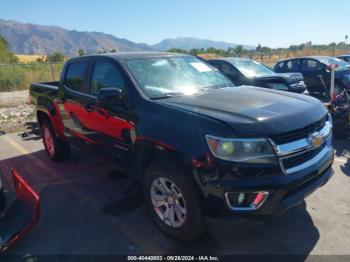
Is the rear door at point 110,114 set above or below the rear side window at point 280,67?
above

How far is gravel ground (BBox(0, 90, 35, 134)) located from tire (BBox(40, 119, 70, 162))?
337 centimetres

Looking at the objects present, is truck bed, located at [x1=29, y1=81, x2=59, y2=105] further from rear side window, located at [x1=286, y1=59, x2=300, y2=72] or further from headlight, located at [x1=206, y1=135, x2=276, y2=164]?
rear side window, located at [x1=286, y1=59, x2=300, y2=72]

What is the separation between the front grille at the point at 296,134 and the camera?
9.33ft

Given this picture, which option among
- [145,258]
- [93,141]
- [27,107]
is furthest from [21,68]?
[145,258]

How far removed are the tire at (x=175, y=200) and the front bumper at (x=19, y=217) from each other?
3.80 feet

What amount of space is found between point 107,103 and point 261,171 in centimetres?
184

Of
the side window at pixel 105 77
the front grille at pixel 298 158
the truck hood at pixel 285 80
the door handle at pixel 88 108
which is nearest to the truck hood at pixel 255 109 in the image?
the front grille at pixel 298 158

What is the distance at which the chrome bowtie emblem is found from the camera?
3105 millimetres

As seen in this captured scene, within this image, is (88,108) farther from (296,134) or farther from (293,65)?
(293,65)

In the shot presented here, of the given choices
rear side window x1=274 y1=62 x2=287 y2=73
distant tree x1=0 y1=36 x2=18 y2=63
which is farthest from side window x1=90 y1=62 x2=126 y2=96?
distant tree x1=0 y1=36 x2=18 y2=63

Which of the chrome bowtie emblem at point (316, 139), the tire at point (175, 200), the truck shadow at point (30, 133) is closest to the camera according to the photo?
the tire at point (175, 200)

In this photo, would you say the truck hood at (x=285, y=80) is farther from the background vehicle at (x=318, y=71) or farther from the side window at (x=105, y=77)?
the side window at (x=105, y=77)

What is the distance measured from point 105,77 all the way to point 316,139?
8.45 feet

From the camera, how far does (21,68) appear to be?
21.9 metres
